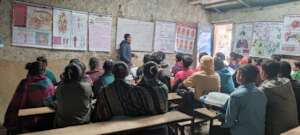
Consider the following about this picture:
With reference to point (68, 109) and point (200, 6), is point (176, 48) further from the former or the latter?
point (68, 109)

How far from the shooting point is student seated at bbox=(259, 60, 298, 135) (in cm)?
230

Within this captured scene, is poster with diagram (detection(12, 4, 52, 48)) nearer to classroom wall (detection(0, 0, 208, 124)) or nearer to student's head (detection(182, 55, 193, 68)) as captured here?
classroom wall (detection(0, 0, 208, 124))

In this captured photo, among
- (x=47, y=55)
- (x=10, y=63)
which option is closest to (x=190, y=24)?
(x=47, y=55)

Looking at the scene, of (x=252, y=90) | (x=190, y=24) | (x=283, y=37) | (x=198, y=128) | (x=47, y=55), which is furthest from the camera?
(x=190, y=24)

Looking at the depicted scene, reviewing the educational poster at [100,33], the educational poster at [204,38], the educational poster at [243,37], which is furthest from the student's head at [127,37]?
the educational poster at [243,37]

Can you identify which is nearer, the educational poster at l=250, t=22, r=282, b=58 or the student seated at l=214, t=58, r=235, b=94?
the student seated at l=214, t=58, r=235, b=94

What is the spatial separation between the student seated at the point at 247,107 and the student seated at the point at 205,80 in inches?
36.6

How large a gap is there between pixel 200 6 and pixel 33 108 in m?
5.59

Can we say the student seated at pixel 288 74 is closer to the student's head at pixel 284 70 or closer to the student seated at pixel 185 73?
the student's head at pixel 284 70

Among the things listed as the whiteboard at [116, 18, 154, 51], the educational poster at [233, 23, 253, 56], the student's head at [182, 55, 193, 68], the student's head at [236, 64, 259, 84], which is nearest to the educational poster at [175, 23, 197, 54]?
the whiteboard at [116, 18, 154, 51]

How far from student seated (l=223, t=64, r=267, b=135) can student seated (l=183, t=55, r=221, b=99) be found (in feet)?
3.05

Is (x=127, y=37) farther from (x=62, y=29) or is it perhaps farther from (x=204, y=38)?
(x=204, y=38)

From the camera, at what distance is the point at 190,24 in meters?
6.93

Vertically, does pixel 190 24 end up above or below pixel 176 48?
above
